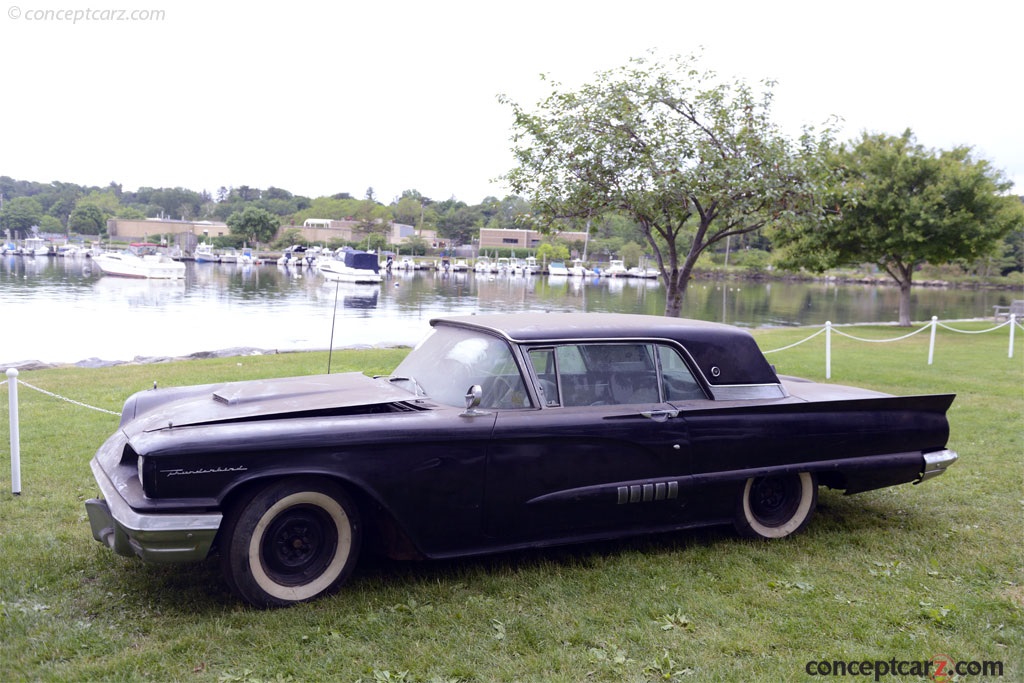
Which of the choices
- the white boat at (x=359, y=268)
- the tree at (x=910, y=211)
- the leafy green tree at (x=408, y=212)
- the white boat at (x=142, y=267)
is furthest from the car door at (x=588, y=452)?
the leafy green tree at (x=408, y=212)

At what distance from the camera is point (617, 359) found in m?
5.08

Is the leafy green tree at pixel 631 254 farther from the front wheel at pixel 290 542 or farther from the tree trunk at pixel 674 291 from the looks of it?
the front wheel at pixel 290 542

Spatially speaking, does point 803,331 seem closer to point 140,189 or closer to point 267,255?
point 267,255

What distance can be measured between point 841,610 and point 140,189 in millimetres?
182142

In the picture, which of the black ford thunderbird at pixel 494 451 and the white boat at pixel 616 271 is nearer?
the black ford thunderbird at pixel 494 451

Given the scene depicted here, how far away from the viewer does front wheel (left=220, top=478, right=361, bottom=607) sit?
3934 millimetres

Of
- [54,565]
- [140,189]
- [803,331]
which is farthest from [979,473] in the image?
[140,189]

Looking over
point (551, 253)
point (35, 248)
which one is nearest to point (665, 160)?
point (551, 253)

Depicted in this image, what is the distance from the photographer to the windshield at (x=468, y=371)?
15.4ft

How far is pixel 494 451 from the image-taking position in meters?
4.40

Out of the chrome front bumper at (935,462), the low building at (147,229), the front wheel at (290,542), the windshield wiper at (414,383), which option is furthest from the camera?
the low building at (147,229)

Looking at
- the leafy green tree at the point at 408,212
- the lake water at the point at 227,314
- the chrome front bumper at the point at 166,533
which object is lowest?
the lake water at the point at 227,314

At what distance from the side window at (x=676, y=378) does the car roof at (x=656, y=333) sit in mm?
87

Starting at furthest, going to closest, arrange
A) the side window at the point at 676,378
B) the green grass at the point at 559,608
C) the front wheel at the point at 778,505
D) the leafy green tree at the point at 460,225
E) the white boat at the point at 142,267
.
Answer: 1. the leafy green tree at the point at 460,225
2. the white boat at the point at 142,267
3. the front wheel at the point at 778,505
4. the side window at the point at 676,378
5. the green grass at the point at 559,608
